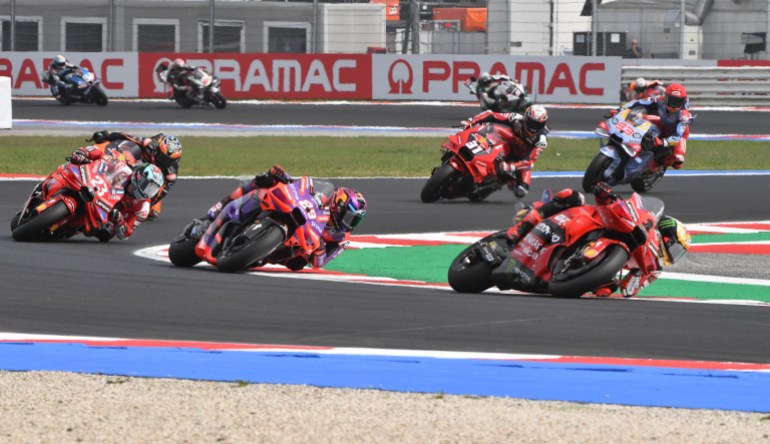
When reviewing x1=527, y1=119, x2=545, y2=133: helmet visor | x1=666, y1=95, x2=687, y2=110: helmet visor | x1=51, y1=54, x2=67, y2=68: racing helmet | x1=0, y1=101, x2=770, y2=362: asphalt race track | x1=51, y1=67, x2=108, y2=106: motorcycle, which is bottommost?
x1=0, y1=101, x2=770, y2=362: asphalt race track

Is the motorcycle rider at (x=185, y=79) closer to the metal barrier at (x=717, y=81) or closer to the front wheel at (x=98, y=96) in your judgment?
the front wheel at (x=98, y=96)

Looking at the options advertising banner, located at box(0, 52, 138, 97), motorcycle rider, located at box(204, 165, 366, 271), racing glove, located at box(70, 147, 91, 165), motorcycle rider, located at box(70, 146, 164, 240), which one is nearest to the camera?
motorcycle rider, located at box(204, 165, 366, 271)

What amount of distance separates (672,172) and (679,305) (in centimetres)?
1179

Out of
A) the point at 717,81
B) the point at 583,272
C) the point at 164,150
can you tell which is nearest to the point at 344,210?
the point at 583,272

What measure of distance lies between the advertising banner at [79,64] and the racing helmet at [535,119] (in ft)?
68.5

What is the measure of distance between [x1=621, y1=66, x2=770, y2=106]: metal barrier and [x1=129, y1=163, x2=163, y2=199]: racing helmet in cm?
2186

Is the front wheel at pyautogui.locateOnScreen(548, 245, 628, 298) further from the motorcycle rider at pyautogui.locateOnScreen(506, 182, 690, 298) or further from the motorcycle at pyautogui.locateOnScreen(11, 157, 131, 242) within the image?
the motorcycle at pyautogui.locateOnScreen(11, 157, 131, 242)

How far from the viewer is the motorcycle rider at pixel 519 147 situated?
51.9ft

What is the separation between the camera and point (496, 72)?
32906mm

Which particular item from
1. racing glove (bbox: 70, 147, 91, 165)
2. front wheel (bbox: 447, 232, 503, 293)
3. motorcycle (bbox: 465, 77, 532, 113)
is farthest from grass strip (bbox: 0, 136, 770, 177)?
front wheel (bbox: 447, 232, 503, 293)

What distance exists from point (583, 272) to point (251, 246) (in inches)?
94.7

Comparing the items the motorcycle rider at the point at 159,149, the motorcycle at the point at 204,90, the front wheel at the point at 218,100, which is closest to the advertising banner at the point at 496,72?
the front wheel at the point at 218,100

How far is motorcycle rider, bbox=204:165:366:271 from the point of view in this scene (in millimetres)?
9961

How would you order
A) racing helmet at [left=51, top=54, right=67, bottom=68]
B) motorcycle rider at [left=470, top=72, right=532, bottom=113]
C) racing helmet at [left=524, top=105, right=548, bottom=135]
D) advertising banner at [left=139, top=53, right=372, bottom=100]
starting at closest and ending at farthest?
racing helmet at [left=524, top=105, right=548, bottom=135] → motorcycle rider at [left=470, top=72, right=532, bottom=113] → racing helmet at [left=51, top=54, right=67, bottom=68] → advertising banner at [left=139, top=53, right=372, bottom=100]
